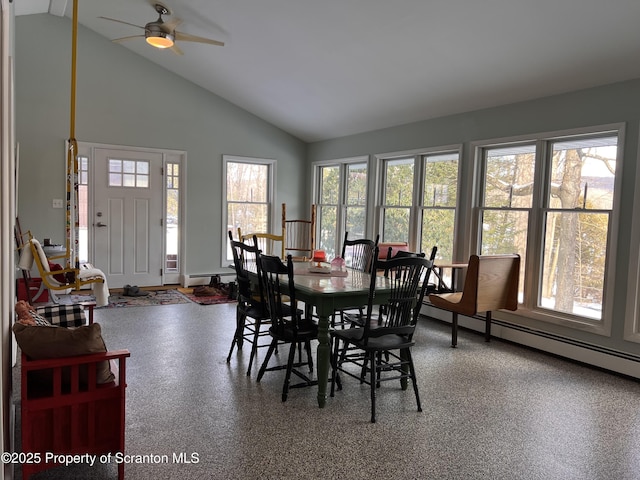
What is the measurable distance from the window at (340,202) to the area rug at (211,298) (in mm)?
1975

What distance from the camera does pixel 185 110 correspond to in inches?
273

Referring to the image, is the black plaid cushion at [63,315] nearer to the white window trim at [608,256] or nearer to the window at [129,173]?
the white window trim at [608,256]

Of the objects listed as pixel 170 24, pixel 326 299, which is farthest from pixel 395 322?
pixel 170 24

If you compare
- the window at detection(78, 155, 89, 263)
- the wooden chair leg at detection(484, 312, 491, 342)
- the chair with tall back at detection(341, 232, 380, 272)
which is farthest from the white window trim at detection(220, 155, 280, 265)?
the wooden chair leg at detection(484, 312, 491, 342)

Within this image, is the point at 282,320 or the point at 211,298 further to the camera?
the point at 211,298

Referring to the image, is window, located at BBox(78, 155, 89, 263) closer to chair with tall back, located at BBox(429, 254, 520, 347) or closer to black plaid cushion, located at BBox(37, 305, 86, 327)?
black plaid cushion, located at BBox(37, 305, 86, 327)

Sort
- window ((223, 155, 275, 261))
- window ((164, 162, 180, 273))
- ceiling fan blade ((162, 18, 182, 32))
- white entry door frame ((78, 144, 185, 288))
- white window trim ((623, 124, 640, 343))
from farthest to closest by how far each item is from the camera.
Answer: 1. window ((223, 155, 275, 261))
2. window ((164, 162, 180, 273))
3. white entry door frame ((78, 144, 185, 288))
4. ceiling fan blade ((162, 18, 182, 32))
5. white window trim ((623, 124, 640, 343))

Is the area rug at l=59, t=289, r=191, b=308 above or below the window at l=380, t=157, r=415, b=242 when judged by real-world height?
below

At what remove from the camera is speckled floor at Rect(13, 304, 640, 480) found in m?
2.32

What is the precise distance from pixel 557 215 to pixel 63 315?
164 inches

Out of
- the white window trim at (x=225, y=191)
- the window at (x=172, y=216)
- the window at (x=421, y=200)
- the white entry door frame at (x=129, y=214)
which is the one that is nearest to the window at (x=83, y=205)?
the white entry door frame at (x=129, y=214)

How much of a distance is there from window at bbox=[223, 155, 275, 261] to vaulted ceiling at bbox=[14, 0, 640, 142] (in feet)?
3.72

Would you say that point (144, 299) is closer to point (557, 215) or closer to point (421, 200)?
point (421, 200)

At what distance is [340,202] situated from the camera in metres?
7.25
